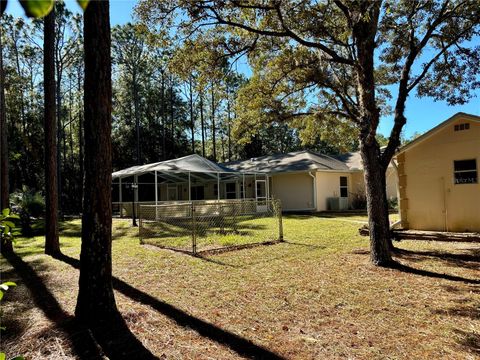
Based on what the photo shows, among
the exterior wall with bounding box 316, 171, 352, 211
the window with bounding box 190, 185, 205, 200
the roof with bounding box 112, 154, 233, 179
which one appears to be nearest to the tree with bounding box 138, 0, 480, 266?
the roof with bounding box 112, 154, 233, 179

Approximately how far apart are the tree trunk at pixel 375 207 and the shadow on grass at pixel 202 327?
439cm

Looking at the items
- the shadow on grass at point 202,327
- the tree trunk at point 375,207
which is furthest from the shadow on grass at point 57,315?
the tree trunk at point 375,207

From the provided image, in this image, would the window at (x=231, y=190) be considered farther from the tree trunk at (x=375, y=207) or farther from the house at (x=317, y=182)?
the tree trunk at (x=375, y=207)

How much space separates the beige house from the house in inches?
394

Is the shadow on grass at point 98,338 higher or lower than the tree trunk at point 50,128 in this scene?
lower

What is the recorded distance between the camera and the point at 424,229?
1145cm

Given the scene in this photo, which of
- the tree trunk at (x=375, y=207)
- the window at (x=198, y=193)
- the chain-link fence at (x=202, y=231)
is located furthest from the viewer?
the window at (x=198, y=193)

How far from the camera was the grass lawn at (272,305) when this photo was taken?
369 centimetres

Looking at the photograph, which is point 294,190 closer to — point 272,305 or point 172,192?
point 172,192

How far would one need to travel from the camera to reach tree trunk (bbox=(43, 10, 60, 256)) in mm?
9055

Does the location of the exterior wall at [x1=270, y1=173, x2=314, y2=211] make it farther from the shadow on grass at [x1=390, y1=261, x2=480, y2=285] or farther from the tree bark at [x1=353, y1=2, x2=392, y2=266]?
the shadow on grass at [x1=390, y1=261, x2=480, y2=285]

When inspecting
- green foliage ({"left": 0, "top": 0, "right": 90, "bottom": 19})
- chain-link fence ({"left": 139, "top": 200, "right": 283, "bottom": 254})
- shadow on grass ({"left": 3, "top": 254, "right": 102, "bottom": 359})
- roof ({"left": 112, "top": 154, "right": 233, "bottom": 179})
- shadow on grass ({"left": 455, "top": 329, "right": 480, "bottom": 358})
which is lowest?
shadow on grass ({"left": 455, "top": 329, "right": 480, "bottom": 358})

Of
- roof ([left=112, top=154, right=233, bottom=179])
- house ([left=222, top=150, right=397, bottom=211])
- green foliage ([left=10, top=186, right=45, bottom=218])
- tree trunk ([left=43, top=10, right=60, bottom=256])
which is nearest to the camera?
tree trunk ([left=43, top=10, right=60, bottom=256])

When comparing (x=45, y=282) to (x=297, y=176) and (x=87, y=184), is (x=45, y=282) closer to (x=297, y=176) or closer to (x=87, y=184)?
(x=87, y=184)
